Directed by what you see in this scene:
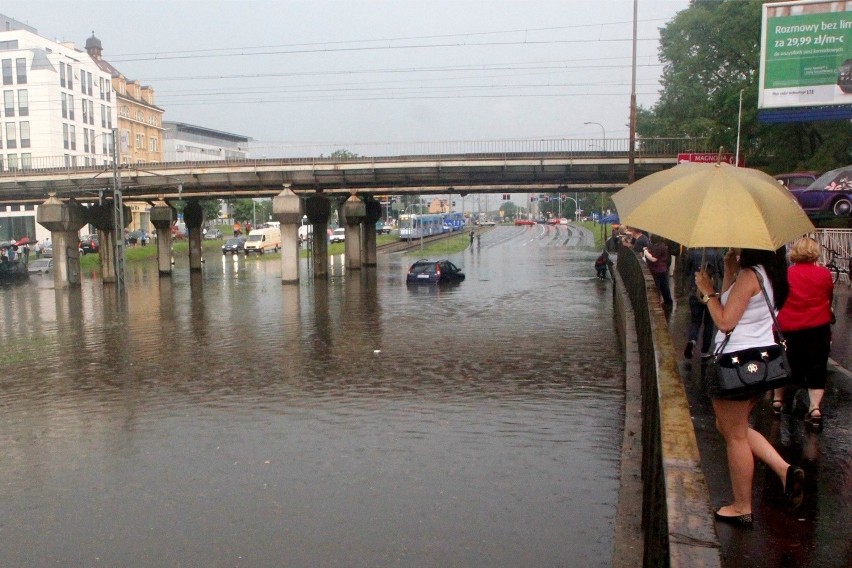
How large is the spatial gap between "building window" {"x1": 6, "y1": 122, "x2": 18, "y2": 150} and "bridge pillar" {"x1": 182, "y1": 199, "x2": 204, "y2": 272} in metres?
34.1

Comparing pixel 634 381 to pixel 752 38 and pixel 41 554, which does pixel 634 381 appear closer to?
pixel 41 554

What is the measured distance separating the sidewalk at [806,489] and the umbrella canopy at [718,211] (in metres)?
1.95

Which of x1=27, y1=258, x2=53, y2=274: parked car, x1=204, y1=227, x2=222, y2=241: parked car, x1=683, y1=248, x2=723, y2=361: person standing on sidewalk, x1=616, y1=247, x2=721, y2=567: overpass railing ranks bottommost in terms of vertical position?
x1=204, y1=227, x2=222, y2=241: parked car

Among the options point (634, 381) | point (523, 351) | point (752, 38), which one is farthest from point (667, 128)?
point (634, 381)

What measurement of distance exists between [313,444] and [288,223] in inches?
1380

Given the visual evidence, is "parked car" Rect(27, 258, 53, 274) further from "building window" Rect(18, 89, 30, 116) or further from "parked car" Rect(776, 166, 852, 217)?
"parked car" Rect(776, 166, 852, 217)

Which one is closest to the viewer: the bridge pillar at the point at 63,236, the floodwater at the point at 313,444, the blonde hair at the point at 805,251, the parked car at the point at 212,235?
the floodwater at the point at 313,444

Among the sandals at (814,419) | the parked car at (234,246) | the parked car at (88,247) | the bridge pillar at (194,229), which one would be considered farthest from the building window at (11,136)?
the sandals at (814,419)

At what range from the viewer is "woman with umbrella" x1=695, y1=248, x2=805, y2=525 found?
5344 mm

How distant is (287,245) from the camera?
43.3m

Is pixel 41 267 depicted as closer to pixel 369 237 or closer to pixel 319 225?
pixel 319 225

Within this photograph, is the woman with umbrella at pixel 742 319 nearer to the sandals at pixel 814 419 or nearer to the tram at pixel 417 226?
the sandals at pixel 814 419

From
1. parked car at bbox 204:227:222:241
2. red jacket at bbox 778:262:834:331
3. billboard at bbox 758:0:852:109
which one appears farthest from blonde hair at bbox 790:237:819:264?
parked car at bbox 204:227:222:241

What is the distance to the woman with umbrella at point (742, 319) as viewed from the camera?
5.34 metres
